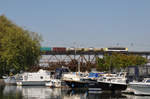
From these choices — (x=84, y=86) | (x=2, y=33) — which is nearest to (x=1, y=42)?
(x=2, y=33)

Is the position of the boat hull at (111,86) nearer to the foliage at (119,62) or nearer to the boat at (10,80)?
the boat at (10,80)

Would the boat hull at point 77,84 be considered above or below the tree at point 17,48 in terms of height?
below

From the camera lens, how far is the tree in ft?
271

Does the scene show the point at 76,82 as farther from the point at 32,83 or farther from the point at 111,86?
the point at 32,83

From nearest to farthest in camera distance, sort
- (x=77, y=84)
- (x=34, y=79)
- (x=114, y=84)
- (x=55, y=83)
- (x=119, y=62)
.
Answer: (x=114, y=84) → (x=77, y=84) → (x=55, y=83) → (x=34, y=79) → (x=119, y=62)

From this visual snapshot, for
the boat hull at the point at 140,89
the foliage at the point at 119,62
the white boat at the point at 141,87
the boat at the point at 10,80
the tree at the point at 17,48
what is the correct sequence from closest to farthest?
the white boat at the point at 141,87, the boat hull at the point at 140,89, the tree at the point at 17,48, the boat at the point at 10,80, the foliage at the point at 119,62

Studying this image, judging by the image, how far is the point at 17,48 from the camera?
8356 cm

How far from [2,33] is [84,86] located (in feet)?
96.1

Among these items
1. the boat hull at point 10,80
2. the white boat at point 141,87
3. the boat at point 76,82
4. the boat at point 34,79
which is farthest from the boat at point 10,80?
the white boat at point 141,87

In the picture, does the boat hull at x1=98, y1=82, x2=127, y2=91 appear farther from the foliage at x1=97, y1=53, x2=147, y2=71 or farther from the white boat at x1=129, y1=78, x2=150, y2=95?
the foliage at x1=97, y1=53, x2=147, y2=71

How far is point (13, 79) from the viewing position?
274 ft

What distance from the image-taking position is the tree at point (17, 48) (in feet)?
271

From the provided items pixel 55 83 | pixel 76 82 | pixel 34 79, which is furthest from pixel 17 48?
pixel 76 82

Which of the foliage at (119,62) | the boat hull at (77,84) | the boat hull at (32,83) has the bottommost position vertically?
the boat hull at (32,83)
